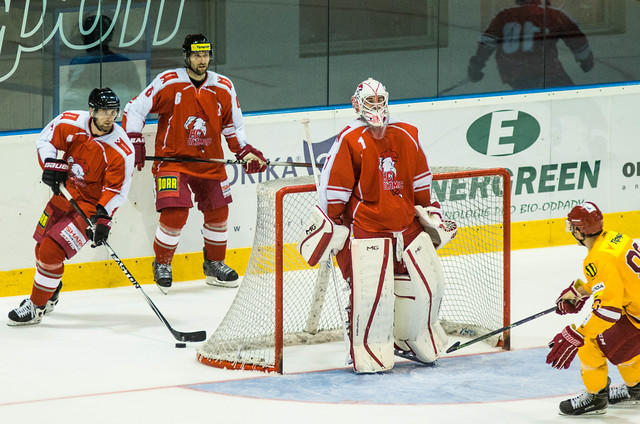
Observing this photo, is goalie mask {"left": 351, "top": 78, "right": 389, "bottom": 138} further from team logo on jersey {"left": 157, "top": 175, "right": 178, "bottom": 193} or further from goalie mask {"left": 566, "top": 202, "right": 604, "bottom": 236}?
team logo on jersey {"left": 157, "top": 175, "right": 178, "bottom": 193}

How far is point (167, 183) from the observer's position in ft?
22.4

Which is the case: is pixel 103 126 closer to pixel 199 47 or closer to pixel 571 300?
pixel 199 47

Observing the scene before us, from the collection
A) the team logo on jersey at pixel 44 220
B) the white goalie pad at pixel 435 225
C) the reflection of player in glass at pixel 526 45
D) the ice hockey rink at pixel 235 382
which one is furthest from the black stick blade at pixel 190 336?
the reflection of player in glass at pixel 526 45

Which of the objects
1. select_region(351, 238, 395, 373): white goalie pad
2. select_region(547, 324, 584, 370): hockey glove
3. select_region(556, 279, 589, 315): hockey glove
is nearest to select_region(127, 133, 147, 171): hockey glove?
select_region(351, 238, 395, 373): white goalie pad

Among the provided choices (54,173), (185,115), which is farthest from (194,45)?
(54,173)

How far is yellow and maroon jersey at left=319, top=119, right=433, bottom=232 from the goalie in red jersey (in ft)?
2.82

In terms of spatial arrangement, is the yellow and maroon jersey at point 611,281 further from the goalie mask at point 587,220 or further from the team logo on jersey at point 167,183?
the team logo on jersey at point 167,183

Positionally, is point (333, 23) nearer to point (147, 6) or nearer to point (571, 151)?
point (147, 6)

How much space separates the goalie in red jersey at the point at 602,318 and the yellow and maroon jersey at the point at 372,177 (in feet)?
2.82

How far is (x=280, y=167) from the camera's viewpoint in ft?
24.0

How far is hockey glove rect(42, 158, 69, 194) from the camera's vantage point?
239 inches

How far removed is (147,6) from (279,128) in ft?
3.27

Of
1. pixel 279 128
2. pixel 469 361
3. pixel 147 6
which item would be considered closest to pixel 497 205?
pixel 469 361

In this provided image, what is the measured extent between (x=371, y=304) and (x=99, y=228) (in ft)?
4.79
